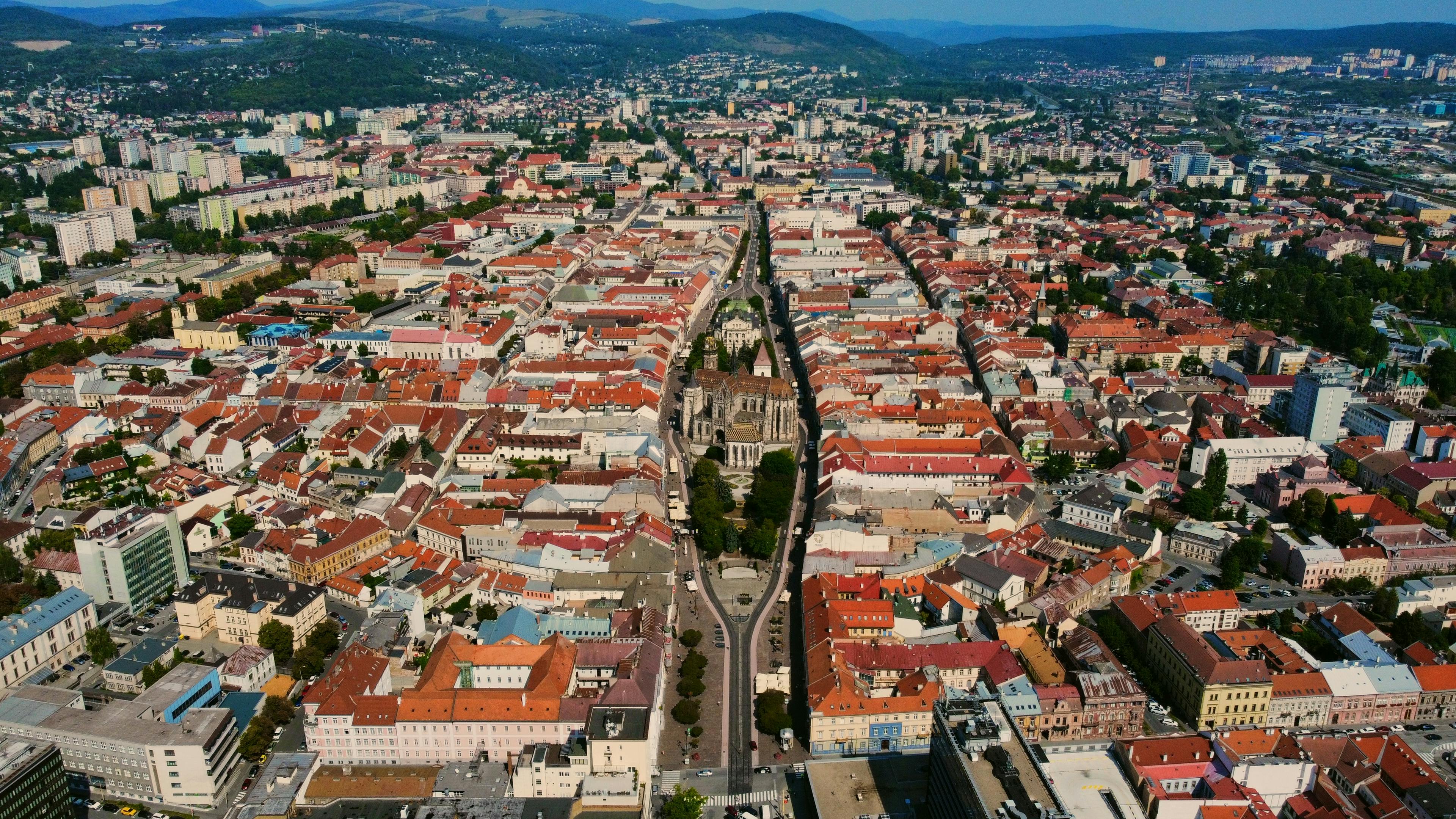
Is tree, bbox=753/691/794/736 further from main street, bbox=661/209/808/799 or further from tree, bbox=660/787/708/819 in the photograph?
tree, bbox=660/787/708/819

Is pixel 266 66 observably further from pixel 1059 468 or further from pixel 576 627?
pixel 576 627

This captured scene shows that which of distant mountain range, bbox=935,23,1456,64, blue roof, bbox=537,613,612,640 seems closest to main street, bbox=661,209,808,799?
blue roof, bbox=537,613,612,640

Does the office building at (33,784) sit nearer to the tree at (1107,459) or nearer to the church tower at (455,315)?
the church tower at (455,315)

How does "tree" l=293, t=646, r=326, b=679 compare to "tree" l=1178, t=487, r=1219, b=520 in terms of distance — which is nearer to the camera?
"tree" l=293, t=646, r=326, b=679

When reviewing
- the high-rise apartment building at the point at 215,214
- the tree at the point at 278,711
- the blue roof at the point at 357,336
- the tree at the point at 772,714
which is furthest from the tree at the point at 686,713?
the high-rise apartment building at the point at 215,214

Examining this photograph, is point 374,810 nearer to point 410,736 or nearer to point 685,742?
point 410,736
